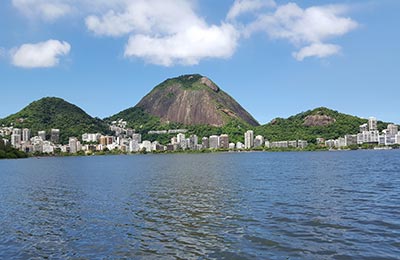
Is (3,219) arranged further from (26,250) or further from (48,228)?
→ (26,250)

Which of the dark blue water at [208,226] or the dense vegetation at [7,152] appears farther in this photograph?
the dense vegetation at [7,152]

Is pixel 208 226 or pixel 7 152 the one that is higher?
pixel 7 152

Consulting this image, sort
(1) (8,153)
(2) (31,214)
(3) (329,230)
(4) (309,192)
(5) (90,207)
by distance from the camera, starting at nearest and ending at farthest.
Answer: (3) (329,230), (2) (31,214), (5) (90,207), (4) (309,192), (1) (8,153)

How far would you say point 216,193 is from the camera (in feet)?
106

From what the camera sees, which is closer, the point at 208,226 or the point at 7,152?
the point at 208,226

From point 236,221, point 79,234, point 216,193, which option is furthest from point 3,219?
point 216,193

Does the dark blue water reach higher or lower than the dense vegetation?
lower

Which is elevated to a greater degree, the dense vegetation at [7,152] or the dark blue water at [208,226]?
the dense vegetation at [7,152]

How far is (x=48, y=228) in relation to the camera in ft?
65.6

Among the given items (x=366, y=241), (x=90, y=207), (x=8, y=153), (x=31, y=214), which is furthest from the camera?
(x=8, y=153)

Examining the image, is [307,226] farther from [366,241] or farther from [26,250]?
[26,250]

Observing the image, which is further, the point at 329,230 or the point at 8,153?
the point at 8,153

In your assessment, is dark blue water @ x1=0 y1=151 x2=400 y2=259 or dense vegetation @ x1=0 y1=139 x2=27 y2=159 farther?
dense vegetation @ x1=0 y1=139 x2=27 y2=159

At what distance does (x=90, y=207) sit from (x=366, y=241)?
18755mm
